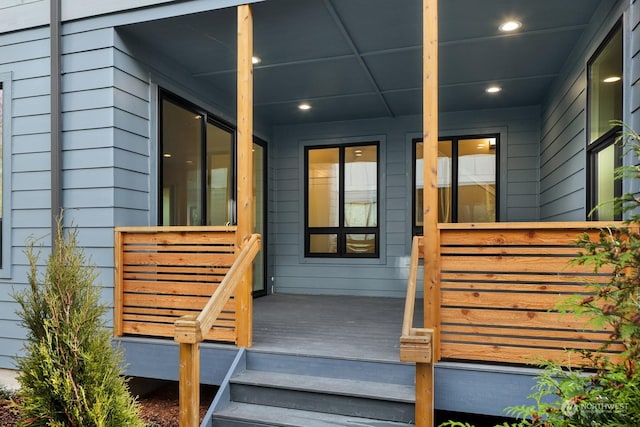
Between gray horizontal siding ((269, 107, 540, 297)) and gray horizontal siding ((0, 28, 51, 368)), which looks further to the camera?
gray horizontal siding ((269, 107, 540, 297))

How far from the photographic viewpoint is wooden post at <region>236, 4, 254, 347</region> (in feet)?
11.1

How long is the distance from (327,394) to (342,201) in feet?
13.5

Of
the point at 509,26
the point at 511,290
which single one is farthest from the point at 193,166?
the point at 511,290

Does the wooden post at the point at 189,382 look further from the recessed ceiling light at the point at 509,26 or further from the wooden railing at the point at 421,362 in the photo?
the recessed ceiling light at the point at 509,26

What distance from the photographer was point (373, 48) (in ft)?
13.9

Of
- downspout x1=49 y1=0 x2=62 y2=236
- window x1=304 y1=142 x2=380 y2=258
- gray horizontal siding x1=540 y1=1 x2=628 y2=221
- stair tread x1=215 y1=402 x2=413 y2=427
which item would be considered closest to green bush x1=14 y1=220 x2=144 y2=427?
stair tread x1=215 y1=402 x2=413 y2=427

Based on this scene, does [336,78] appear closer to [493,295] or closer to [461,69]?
[461,69]

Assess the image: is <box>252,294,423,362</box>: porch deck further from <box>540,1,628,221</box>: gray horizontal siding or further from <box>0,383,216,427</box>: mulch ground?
<box>540,1,628,221</box>: gray horizontal siding

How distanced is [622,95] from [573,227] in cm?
119

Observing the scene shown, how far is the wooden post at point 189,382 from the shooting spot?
2.51m

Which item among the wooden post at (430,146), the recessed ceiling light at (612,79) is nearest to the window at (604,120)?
the recessed ceiling light at (612,79)

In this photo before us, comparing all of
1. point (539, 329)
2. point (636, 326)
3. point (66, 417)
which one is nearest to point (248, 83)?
point (66, 417)

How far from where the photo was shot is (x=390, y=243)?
6438mm

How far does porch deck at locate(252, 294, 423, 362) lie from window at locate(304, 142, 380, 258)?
0.89 metres
